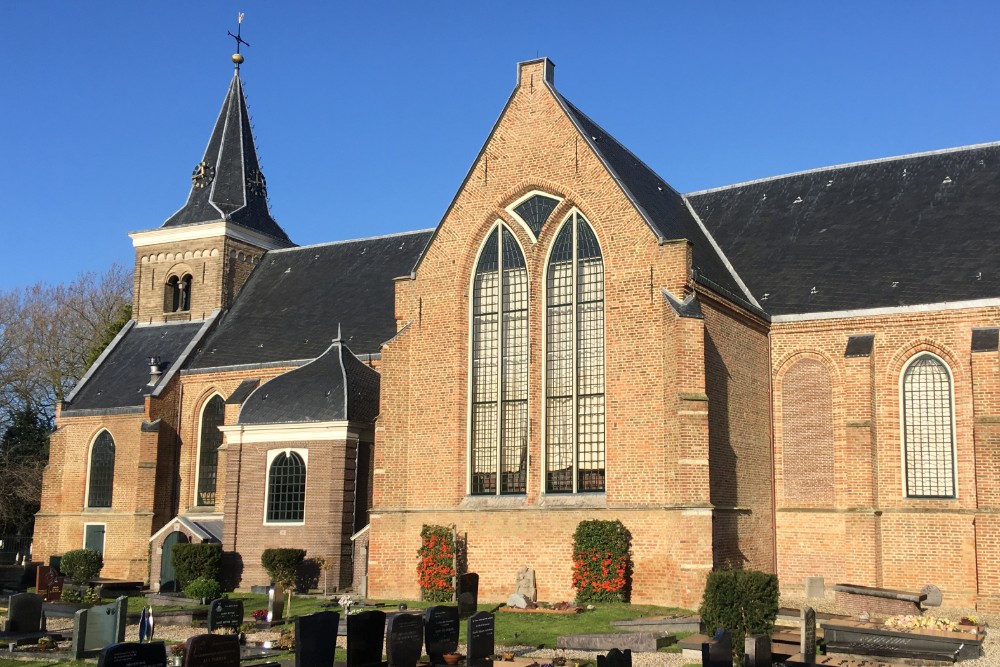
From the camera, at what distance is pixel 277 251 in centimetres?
4291

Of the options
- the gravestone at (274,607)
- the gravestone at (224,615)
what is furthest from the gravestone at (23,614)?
the gravestone at (274,607)

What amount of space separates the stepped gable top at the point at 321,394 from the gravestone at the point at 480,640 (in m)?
14.5

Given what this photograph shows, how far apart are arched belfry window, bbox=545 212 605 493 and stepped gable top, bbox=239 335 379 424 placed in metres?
6.94

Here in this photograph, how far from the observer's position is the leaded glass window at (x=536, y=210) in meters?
27.0

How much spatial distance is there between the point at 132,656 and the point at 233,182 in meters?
32.7

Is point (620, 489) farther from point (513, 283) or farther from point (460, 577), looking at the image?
point (513, 283)

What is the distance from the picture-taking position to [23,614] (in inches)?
813

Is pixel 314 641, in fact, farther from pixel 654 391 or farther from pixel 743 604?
pixel 654 391

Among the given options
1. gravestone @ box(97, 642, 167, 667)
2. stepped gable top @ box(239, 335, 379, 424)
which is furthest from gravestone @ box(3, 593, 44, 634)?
stepped gable top @ box(239, 335, 379, 424)

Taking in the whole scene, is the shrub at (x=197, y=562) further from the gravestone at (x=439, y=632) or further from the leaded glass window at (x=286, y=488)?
the gravestone at (x=439, y=632)

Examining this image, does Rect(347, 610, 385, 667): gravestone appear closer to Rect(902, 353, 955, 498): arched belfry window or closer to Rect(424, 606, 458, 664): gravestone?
Rect(424, 606, 458, 664): gravestone

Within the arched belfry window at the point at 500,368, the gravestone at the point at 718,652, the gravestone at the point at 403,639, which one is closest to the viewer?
the gravestone at the point at 718,652

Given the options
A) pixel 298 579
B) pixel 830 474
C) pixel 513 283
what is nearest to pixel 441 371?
pixel 513 283

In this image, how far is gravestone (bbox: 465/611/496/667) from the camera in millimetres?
15773
